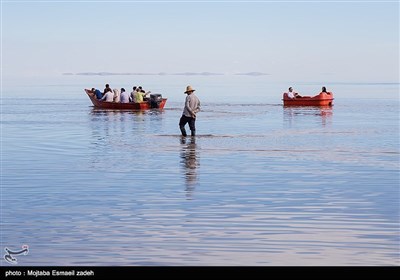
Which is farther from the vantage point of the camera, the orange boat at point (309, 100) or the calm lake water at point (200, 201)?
the orange boat at point (309, 100)

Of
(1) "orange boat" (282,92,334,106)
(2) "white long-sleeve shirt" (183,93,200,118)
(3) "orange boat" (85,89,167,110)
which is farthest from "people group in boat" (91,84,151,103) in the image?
(2) "white long-sleeve shirt" (183,93,200,118)

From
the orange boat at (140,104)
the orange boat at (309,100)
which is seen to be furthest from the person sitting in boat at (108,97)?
the orange boat at (309,100)

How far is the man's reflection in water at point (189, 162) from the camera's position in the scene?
1560 centimetres

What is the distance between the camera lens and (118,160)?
20.3m

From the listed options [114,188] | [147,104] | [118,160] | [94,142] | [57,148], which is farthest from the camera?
[147,104]

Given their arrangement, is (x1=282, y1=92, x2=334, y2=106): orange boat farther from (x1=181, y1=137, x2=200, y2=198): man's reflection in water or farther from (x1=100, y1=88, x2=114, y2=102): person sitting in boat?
(x1=181, y1=137, x2=200, y2=198): man's reflection in water

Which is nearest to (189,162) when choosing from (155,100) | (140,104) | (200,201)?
(200,201)

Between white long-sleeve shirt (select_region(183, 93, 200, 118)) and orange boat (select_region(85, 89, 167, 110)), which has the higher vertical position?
white long-sleeve shirt (select_region(183, 93, 200, 118))

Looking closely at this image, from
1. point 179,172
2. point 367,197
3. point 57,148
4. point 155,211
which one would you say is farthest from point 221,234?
point 57,148

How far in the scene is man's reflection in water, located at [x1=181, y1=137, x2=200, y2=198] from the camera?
15605mm

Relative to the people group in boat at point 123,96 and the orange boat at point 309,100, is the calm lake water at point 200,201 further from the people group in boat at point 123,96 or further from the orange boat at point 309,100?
the orange boat at point 309,100

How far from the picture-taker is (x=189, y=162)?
19.7 meters

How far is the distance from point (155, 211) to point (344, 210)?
108 inches
